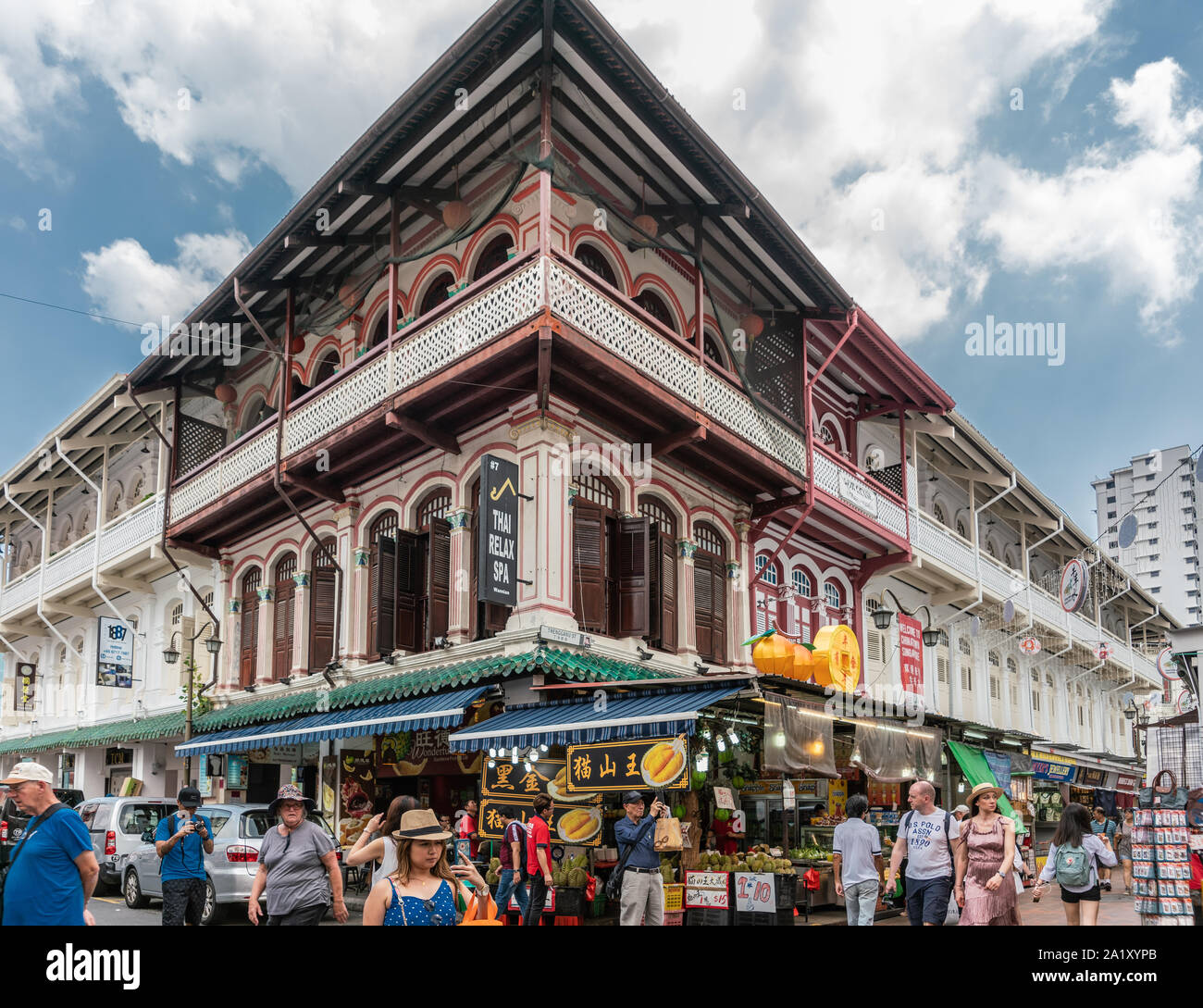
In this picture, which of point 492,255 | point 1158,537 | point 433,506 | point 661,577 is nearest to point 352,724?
point 433,506

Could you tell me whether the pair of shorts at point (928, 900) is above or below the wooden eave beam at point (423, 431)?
below

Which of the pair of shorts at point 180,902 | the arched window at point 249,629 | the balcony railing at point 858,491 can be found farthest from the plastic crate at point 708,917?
the arched window at point 249,629

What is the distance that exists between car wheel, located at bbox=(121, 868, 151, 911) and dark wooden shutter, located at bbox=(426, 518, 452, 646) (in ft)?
17.2

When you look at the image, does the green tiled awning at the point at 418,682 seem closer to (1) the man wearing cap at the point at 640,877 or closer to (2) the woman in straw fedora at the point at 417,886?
(1) the man wearing cap at the point at 640,877

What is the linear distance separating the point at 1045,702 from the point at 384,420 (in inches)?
928

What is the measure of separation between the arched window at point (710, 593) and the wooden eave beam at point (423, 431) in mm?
4422

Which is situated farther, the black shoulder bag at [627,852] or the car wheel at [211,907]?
the car wheel at [211,907]

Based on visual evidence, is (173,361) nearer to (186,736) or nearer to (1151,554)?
(186,736)

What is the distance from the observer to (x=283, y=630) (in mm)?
20484

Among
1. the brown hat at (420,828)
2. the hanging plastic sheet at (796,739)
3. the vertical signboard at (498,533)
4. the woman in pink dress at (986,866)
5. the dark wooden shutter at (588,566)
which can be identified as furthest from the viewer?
the dark wooden shutter at (588,566)

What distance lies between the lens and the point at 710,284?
19.7 metres

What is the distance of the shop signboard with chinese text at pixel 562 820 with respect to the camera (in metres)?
14.1

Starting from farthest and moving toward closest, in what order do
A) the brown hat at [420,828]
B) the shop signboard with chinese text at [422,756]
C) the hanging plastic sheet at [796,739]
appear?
the shop signboard with chinese text at [422,756]
the hanging plastic sheet at [796,739]
the brown hat at [420,828]

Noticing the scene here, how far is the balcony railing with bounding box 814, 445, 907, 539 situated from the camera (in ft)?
65.9
